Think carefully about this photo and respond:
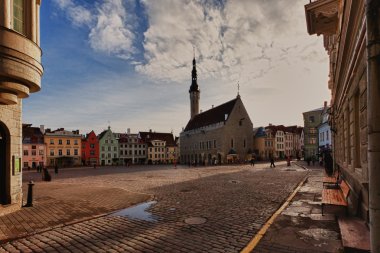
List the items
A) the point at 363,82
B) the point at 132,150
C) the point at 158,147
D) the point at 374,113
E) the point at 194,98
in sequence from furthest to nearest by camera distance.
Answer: the point at 158,147, the point at 194,98, the point at 132,150, the point at 363,82, the point at 374,113

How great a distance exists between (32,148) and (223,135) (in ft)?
156

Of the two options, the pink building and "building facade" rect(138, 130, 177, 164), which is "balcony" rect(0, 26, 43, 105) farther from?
"building facade" rect(138, 130, 177, 164)

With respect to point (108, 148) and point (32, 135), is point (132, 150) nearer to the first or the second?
point (108, 148)

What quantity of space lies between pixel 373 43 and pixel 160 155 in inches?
3402

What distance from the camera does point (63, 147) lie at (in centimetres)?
6938

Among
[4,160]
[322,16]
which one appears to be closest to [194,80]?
[322,16]

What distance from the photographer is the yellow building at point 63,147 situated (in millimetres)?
67062

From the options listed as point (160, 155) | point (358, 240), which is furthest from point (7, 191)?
point (160, 155)

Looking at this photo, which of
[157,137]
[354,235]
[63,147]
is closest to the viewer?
[354,235]

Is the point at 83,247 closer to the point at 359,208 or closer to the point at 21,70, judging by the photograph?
the point at 21,70

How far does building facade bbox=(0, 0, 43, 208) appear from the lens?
Result: 773 cm

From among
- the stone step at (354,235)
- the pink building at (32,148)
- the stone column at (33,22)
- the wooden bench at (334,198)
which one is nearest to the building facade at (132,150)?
the pink building at (32,148)

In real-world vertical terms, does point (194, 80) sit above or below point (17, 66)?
above

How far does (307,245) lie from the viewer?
5957 millimetres
